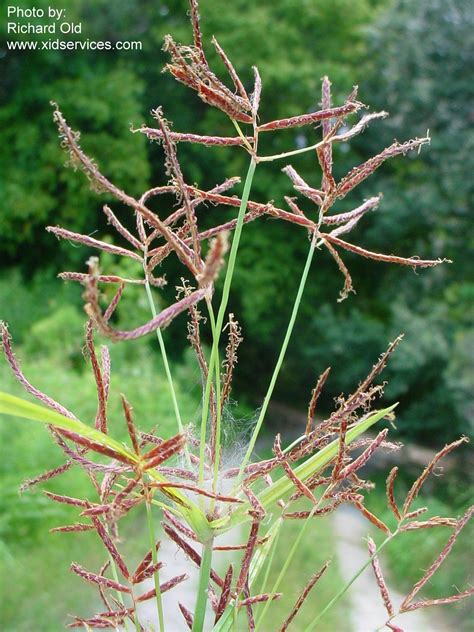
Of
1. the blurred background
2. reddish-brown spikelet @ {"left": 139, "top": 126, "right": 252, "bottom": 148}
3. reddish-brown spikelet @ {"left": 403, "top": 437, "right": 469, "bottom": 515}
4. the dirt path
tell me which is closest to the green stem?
reddish-brown spikelet @ {"left": 139, "top": 126, "right": 252, "bottom": 148}

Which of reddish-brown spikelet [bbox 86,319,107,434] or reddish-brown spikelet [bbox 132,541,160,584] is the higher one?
reddish-brown spikelet [bbox 86,319,107,434]

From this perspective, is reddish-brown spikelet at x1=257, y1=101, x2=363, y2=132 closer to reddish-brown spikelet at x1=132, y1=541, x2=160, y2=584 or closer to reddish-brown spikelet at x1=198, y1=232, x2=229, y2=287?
reddish-brown spikelet at x1=198, y1=232, x2=229, y2=287

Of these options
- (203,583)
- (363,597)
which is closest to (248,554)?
(203,583)

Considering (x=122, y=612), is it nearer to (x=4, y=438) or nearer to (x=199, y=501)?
(x=199, y=501)

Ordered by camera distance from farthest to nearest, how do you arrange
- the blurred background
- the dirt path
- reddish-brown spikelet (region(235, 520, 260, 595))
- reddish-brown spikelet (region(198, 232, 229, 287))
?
1. the blurred background
2. the dirt path
3. reddish-brown spikelet (region(235, 520, 260, 595))
4. reddish-brown spikelet (region(198, 232, 229, 287))

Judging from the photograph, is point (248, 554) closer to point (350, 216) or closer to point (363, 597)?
point (350, 216)

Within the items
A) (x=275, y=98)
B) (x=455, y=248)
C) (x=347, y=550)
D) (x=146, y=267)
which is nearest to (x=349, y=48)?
(x=275, y=98)

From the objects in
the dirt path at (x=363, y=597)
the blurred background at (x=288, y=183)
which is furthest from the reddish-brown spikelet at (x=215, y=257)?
the blurred background at (x=288, y=183)
